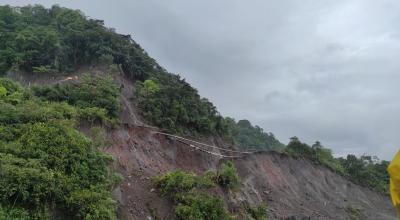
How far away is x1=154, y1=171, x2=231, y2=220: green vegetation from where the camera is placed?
16047mm

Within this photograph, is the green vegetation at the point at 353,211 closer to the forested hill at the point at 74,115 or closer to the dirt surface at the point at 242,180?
the dirt surface at the point at 242,180

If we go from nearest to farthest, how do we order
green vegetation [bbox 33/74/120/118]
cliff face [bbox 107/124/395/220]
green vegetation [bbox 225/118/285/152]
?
1. cliff face [bbox 107/124/395/220]
2. green vegetation [bbox 33/74/120/118]
3. green vegetation [bbox 225/118/285/152]

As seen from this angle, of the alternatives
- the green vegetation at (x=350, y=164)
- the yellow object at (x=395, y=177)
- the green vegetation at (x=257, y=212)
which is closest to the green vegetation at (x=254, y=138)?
the green vegetation at (x=350, y=164)

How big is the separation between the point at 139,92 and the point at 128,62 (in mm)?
6150

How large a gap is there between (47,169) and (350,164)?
3991 cm

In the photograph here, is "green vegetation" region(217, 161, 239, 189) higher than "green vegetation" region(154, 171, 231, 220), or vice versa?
"green vegetation" region(217, 161, 239, 189)

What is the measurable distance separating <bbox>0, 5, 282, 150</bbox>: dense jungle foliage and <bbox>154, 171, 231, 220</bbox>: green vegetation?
9399mm

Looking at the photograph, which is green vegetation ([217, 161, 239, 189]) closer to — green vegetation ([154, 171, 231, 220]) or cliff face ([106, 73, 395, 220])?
cliff face ([106, 73, 395, 220])

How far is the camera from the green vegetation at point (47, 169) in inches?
453

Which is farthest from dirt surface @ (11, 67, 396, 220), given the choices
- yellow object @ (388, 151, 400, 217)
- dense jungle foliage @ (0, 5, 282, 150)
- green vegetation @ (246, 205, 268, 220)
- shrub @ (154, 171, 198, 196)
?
yellow object @ (388, 151, 400, 217)

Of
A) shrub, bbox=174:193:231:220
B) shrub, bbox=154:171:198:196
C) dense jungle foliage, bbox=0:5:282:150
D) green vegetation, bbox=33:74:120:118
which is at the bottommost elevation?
shrub, bbox=174:193:231:220

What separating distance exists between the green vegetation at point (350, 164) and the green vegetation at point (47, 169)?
74.8 ft

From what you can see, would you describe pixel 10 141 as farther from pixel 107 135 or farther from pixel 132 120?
pixel 132 120

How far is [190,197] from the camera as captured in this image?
16.7 m
